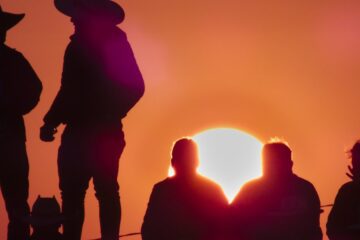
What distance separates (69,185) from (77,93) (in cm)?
107

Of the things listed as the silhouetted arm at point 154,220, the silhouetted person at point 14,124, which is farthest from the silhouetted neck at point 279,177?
the silhouetted person at point 14,124

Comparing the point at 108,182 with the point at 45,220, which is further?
the point at 108,182

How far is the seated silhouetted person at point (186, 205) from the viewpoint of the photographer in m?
8.10

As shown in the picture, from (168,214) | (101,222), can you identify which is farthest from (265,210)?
(101,222)

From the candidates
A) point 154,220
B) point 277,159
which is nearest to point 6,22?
point 154,220

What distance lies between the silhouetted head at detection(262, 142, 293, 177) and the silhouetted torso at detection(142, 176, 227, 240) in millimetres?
573

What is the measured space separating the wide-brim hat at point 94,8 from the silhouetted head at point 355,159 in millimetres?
3099

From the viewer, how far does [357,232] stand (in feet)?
28.9

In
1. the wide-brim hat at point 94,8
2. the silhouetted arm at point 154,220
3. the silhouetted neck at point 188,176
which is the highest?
the wide-brim hat at point 94,8

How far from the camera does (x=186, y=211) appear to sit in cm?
814

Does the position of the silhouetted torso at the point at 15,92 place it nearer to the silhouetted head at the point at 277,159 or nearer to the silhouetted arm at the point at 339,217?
the silhouetted head at the point at 277,159

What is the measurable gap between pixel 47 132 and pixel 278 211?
113 inches

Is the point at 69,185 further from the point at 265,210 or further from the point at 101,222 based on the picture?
the point at 265,210

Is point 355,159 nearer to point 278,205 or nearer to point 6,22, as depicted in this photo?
point 278,205
